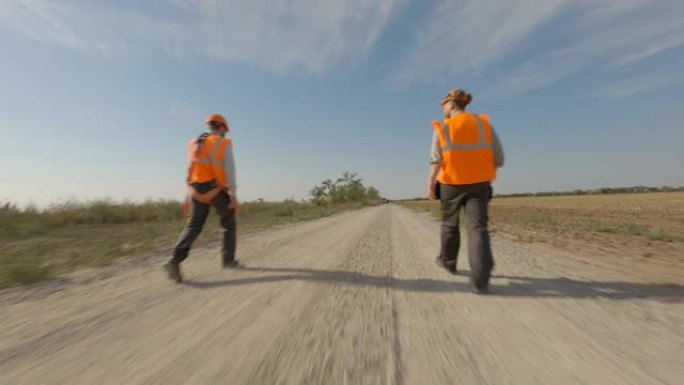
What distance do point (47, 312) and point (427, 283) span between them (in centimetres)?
314

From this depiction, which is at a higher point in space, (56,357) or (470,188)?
(470,188)

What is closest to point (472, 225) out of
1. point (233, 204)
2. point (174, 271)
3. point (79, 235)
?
point (233, 204)

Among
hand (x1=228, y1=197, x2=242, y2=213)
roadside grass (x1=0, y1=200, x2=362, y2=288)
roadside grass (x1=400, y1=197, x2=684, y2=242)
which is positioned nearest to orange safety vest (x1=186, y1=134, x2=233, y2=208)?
hand (x1=228, y1=197, x2=242, y2=213)

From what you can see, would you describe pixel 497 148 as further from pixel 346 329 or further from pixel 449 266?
pixel 346 329

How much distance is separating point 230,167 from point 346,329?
97.7 inches

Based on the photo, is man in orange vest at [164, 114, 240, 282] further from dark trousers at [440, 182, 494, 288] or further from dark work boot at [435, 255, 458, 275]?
dark work boot at [435, 255, 458, 275]

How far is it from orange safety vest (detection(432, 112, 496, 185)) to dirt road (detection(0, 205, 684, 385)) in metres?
1.05

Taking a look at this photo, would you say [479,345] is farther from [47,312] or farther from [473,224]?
[47,312]

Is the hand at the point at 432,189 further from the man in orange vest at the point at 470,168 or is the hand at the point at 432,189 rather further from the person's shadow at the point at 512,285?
the person's shadow at the point at 512,285

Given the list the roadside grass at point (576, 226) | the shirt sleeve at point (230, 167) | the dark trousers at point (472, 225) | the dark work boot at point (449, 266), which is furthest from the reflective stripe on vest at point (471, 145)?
the roadside grass at point (576, 226)

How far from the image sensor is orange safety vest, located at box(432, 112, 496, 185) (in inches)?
115

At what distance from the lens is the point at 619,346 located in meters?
1.65

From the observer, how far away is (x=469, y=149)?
9.62 ft

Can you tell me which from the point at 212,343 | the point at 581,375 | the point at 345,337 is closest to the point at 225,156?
the point at 212,343
